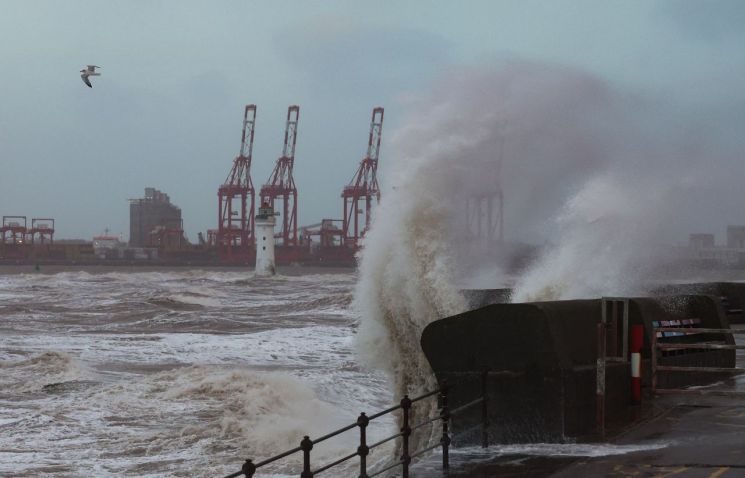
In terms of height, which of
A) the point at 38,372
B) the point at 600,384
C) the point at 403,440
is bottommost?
the point at 38,372

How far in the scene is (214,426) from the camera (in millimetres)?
13336

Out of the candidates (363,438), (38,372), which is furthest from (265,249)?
(363,438)

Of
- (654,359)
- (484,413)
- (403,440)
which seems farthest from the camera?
(654,359)

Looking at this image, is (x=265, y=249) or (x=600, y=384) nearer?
(x=600, y=384)

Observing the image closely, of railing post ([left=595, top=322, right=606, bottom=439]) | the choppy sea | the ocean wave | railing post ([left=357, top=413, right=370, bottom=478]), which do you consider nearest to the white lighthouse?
the choppy sea

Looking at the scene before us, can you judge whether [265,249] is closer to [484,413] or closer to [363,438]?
[484,413]

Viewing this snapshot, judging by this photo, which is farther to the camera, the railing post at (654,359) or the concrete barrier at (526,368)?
the railing post at (654,359)

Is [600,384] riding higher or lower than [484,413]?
higher

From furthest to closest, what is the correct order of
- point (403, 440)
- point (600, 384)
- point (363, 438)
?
1. point (600, 384)
2. point (403, 440)
3. point (363, 438)

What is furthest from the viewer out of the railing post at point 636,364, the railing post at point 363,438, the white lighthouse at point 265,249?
the white lighthouse at point 265,249

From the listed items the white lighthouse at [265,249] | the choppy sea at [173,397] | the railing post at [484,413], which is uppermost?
the white lighthouse at [265,249]

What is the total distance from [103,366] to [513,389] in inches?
573

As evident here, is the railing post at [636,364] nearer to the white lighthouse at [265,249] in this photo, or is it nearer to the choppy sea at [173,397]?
the choppy sea at [173,397]

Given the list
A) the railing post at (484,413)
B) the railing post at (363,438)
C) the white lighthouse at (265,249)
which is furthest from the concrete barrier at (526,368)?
the white lighthouse at (265,249)
